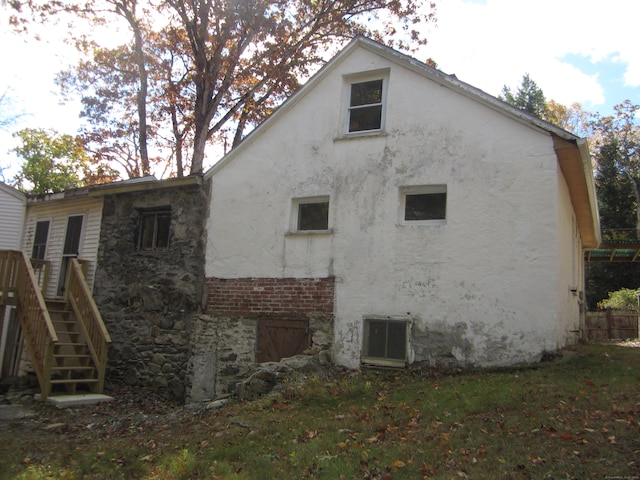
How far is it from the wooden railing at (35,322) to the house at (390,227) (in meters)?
2.95

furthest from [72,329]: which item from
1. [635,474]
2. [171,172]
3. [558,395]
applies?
[171,172]

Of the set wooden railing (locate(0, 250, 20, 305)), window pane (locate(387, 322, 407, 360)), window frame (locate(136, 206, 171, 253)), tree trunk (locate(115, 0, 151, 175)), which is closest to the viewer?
window pane (locate(387, 322, 407, 360))

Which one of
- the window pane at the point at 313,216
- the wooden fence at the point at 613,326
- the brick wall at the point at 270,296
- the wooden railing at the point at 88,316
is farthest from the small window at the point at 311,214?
the wooden fence at the point at 613,326

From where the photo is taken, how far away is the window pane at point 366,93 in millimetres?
10805

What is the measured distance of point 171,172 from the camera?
2486 centimetres

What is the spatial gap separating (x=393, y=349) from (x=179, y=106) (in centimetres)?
1630

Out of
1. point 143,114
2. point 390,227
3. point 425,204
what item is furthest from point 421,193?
point 143,114

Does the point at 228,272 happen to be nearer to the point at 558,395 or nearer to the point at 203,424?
the point at 203,424

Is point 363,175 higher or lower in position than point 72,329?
higher

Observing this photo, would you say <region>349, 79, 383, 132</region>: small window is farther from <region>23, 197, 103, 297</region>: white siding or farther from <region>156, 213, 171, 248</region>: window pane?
<region>23, 197, 103, 297</region>: white siding

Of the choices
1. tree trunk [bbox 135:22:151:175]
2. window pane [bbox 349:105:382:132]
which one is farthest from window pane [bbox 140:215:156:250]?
tree trunk [bbox 135:22:151:175]

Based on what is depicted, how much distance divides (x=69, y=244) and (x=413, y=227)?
958cm

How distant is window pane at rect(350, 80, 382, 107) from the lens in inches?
425

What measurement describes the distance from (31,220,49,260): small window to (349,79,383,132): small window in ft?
31.5
